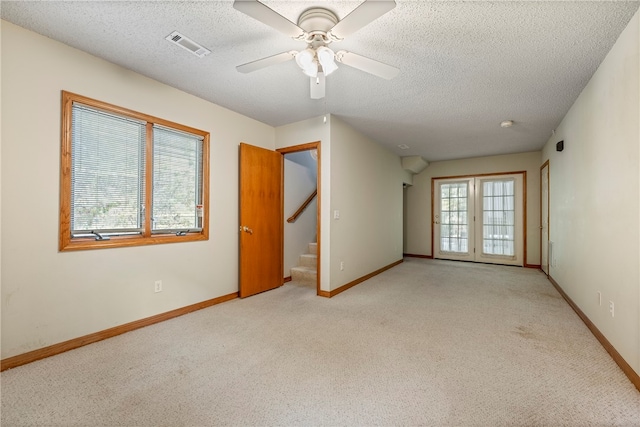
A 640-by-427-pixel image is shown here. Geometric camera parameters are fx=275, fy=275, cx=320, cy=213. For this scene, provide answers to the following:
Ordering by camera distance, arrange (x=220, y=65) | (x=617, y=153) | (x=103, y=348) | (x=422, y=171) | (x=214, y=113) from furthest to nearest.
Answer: (x=422, y=171)
(x=214, y=113)
(x=220, y=65)
(x=103, y=348)
(x=617, y=153)

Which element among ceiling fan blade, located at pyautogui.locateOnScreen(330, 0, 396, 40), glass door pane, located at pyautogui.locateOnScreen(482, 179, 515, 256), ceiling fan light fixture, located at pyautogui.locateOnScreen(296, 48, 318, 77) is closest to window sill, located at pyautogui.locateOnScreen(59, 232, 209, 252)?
ceiling fan light fixture, located at pyautogui.locateOnScreen(296, 48, 318, 77)

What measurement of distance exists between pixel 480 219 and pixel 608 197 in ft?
13.7

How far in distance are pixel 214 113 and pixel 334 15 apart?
2.01m

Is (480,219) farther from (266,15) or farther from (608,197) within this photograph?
(266,15)

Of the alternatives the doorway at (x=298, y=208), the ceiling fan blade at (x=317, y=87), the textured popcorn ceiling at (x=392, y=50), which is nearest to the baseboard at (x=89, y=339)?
the doorway at (x=298, y=208)

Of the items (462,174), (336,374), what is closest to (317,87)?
(336,374)

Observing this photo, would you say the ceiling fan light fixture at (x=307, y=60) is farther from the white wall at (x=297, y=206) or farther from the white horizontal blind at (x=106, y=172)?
the white wall at (x=297, y=206)

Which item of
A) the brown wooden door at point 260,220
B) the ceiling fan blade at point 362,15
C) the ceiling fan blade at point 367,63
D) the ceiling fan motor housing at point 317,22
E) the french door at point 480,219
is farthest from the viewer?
the french door at point 480,219

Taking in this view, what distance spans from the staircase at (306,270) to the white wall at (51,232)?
1780 mm

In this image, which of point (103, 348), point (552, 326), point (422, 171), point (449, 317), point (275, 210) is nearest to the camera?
point (103, 348)

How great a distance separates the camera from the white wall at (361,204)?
3750 millimetres

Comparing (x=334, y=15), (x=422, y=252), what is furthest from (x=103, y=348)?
(x=422, y=252)

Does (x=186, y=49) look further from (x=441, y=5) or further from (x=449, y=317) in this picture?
(x=449, y=317)

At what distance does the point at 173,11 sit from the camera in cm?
176
